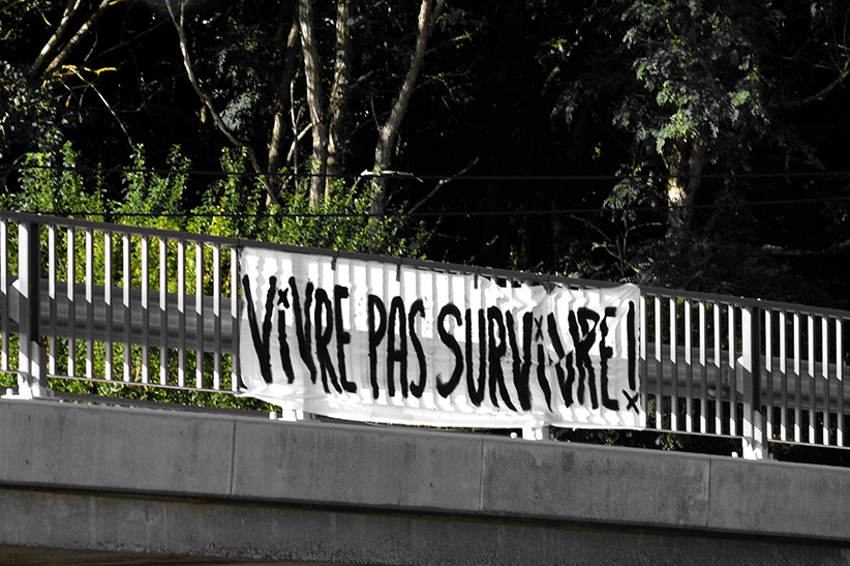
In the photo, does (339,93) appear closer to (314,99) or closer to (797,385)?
(314,99)

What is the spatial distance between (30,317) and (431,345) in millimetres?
2700

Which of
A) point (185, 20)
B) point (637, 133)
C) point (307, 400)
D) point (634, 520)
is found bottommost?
point (634, 520)

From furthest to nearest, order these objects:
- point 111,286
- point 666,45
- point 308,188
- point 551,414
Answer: point 308,188, point 666,45, point 551,414, point 111,286

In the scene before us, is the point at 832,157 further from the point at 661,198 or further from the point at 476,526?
the point at 476,526

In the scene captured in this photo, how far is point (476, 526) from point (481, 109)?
890 inches

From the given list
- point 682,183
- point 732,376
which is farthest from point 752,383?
point 682,183

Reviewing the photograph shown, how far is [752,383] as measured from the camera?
11.3 metres

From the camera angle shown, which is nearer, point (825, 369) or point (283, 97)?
point (825, 369)

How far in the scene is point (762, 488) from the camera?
418 inches

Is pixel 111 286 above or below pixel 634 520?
above

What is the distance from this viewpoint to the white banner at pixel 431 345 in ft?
31.4

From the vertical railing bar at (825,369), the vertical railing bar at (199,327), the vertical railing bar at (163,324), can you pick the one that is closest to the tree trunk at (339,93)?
the vertical railing bar at (825,369)

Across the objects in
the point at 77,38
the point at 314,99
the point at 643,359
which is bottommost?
the point at 643,359

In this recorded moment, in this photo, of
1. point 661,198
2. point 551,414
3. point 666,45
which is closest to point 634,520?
point 551,414
